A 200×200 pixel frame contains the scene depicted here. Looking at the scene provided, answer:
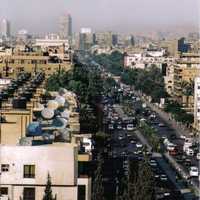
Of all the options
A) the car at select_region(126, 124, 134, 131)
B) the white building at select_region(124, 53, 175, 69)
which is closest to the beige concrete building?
the car at select_region(126, 124, 134, 131)

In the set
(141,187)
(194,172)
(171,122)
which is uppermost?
(141,187)

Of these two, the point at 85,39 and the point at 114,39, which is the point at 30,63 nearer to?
the point at 85,39

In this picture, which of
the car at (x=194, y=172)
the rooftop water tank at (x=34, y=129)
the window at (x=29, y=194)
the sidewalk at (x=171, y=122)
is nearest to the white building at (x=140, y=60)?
the sidewalk at (x=171, y=122)

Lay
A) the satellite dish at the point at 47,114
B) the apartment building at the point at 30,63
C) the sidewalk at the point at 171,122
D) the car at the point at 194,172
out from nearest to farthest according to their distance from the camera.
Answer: the satellite dish at the point at 47,114
the car at the point at 194,172
the sidewalk at the point at 171,122
the apartment building at the point at 30,63

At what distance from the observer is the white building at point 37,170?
188 inches

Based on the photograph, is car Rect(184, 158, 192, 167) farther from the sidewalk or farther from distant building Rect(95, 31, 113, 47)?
distant building Rect(95, 31, 113, 47)

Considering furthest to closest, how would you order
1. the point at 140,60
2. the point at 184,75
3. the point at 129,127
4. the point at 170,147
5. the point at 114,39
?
1. the point at 114,39
2. the point at 140,60
3. the point at 184,75
4. the point at 129,127
5. the point at 170,147

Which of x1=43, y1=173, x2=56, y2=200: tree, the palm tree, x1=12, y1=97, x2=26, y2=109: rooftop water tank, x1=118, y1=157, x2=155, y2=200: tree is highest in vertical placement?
x1=12, y1=97, x2=26, y2=109: rooftop water tank

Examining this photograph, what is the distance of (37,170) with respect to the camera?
4.82 m

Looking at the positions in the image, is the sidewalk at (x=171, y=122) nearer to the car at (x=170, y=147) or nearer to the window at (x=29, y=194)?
the car at (x=170, y=147)

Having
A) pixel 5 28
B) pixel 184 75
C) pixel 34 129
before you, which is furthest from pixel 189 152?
pixel 5 28

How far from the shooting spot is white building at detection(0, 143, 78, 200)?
478 centimetres

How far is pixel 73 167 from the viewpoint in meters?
4.86

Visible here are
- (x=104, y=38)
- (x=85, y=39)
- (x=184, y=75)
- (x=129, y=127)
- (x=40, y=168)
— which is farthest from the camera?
(x=104, y=38)
